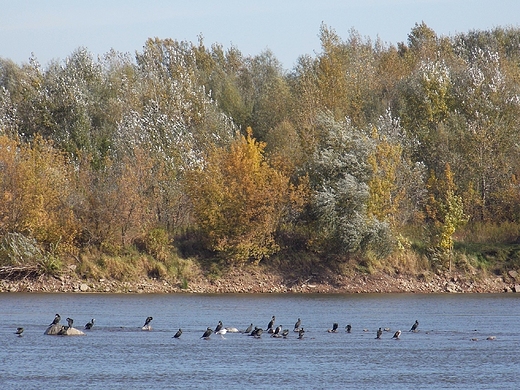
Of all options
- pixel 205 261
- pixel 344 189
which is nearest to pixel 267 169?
pixel 344 189

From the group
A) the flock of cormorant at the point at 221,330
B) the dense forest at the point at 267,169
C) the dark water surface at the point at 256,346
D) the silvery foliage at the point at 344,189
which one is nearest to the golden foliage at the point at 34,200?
the dense forest at the point at 267,169

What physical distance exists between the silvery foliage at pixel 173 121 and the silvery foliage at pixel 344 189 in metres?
8.77

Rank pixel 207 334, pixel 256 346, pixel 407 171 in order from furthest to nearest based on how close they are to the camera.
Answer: pixel 407 171
pixel 207 334
pixel 256 346

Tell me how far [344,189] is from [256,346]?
26.6 metres

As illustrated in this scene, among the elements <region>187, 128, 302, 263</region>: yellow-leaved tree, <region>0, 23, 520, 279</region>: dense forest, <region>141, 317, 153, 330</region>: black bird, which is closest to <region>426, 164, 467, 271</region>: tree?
<region>0, 23, 520, 279</region>: dense forest

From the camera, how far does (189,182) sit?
68125 millimetres

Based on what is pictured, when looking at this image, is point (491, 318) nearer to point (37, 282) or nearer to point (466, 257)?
point (466, 257)

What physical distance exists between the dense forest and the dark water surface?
6.05 m

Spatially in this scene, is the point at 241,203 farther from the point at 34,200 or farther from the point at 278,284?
the point at 34,200

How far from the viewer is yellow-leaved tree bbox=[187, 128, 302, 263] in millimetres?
65688

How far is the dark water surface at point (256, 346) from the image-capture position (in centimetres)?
3228

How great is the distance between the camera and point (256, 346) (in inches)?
1586

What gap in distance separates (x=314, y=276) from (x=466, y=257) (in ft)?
34.7

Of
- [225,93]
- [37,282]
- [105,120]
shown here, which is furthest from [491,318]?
[225,93]
